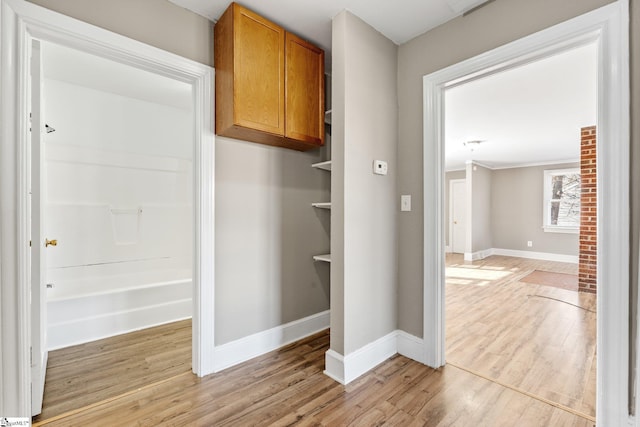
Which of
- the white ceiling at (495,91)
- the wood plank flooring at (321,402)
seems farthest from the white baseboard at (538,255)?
the wood plank flooring at (321,402)

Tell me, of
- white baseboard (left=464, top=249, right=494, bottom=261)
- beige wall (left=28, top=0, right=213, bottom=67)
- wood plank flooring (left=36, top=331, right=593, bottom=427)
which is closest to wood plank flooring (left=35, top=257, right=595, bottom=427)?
wood plank flooring (left=36, top=331, right=593, bottom=427)

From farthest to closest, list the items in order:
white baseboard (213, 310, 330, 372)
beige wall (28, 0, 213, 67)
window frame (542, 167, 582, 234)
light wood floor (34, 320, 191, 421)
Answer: window frame (542, 167, 582, 234), white baseboard (213, 310, 330, 372), light wood floor (34, 320, 191, 421), beige wall (28, 0, 213, 67)

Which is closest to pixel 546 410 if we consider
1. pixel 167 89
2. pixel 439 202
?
pixel 439 202

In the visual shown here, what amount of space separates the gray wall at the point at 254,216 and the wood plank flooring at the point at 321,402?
1.27 feet

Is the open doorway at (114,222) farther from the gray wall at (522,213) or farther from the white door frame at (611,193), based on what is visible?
the gray wall at (522,213)

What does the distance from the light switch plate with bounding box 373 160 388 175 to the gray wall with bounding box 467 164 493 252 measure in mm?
5785

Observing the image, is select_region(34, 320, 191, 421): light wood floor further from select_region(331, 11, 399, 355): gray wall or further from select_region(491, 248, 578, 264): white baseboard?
select_region(491, 248, 578, 264): white baseboard

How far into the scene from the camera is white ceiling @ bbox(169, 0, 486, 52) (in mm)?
1839

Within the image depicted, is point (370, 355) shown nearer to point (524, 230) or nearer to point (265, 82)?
point (265, 82)

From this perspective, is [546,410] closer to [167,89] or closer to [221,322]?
[221,322]

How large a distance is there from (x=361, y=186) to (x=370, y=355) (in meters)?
1.21

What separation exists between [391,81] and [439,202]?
102 cm

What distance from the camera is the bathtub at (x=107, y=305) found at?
2443 millimetres

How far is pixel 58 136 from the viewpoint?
2883 mm
